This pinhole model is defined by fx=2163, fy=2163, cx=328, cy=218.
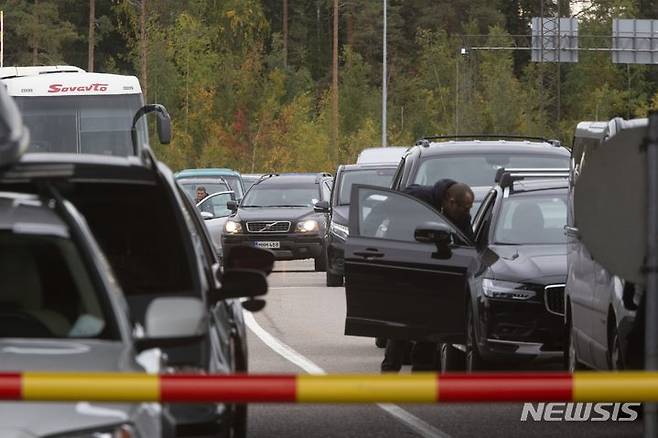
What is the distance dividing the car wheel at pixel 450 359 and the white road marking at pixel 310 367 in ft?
3.04

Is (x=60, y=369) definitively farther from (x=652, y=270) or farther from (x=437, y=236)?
(x=437, y=236)

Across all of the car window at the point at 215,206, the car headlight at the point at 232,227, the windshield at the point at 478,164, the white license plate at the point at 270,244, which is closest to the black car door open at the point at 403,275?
the windshield at the point at 478,164

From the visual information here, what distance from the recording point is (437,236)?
15383 mm

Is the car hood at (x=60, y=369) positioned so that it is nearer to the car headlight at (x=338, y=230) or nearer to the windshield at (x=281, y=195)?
the car headlight at (x=338, y=230)

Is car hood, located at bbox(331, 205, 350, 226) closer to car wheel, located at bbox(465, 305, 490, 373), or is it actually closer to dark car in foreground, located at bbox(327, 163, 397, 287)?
dark car in foreground, located at bbox(327, 163, 397, 287)

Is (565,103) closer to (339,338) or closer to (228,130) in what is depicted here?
(228,130)

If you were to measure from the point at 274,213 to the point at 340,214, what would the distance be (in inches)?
251

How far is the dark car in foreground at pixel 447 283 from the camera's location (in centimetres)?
1524

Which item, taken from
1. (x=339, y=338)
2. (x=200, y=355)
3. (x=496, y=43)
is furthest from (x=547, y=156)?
(x=496, y=43)

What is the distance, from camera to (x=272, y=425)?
43.4 ft

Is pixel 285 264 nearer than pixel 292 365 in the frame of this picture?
No

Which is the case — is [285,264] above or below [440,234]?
below

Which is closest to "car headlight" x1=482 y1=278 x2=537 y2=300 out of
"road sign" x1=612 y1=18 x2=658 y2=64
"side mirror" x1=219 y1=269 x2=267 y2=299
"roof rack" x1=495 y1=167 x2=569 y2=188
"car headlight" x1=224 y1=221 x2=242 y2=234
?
"roof rack" x1=495 y1=167 x2=569 y2=188

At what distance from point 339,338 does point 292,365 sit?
11.3 feet
